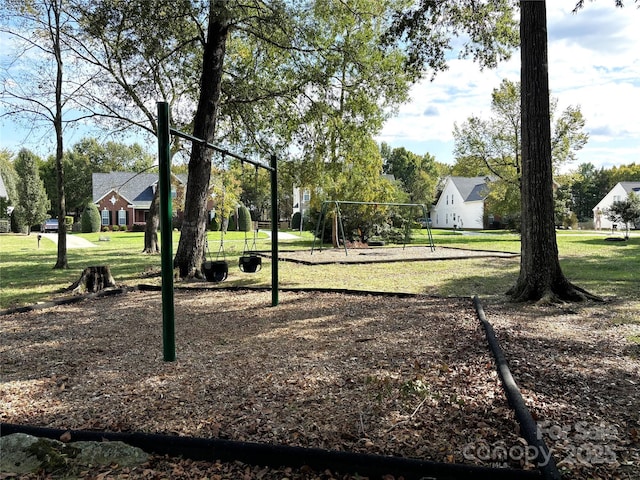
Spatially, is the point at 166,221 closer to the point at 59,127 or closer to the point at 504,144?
the point at 59,127

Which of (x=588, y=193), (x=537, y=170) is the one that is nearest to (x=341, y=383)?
(x=537, y=170)

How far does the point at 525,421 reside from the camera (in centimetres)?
261

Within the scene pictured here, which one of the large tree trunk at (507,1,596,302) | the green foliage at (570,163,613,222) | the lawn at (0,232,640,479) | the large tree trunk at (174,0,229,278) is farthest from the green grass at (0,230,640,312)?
the green foliage at (570,163,613,222)

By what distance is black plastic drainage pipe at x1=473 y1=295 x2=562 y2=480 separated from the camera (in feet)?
7.14

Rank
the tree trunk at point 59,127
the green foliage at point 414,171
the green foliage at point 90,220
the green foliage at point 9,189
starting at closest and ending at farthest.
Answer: the tree trunk at point 59,127 < the green foliage at point 9,189 < the green foliage at point 90,220 < the green foliage at point 414,171

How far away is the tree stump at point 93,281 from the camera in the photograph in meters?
8.20

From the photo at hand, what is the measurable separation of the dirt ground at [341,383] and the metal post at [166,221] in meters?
0.23

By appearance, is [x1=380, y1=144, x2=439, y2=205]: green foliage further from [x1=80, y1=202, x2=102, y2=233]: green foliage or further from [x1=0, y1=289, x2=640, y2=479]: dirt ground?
[x1=0, y1=289, x2=640, y2=479]: dirt ground

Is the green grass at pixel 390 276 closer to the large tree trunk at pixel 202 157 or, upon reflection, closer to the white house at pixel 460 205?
the large tree trunk at pixel 202 157

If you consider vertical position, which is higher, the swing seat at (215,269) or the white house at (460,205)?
the white house at (460,205)

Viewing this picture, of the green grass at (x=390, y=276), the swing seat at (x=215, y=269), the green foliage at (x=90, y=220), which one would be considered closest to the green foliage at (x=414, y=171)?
the green foliage at (x=90, y=220)

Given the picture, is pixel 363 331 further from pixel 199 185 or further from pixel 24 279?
pixel 24 279

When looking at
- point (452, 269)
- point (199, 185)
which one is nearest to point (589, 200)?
point (452, 269)

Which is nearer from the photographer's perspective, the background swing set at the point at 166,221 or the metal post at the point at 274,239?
the background swing set at the point at 166,221
